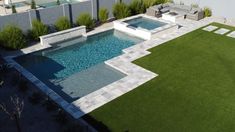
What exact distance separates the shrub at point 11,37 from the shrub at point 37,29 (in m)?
1.15

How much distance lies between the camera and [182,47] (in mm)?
19359

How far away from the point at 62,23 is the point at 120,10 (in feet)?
20.1

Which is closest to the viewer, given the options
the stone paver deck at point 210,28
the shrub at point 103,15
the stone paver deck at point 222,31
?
the stone paver deck at point 222,31

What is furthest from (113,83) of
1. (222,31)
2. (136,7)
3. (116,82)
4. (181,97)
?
(136,7)

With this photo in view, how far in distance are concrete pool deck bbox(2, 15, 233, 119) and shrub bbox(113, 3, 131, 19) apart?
518 cm

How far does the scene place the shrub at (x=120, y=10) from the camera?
2438cm

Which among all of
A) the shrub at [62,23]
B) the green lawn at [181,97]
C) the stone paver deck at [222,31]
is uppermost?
the shrub at [62,23]

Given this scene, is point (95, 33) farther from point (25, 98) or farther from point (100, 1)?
point (25, 98)

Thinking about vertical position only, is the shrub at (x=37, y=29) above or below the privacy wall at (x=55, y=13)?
below

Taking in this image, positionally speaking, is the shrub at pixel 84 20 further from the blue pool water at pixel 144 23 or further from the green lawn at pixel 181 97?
the green lawn at pixel 181 97

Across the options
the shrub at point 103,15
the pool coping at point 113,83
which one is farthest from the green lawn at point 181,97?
the shrub at point 103,15

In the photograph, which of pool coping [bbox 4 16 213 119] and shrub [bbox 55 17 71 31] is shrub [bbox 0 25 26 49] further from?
shrub [bbox 55 17 71 31]

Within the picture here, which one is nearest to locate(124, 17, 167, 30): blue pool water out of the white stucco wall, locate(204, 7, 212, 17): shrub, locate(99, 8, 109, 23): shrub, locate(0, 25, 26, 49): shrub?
locate(99, 8, 109, 23): shrub

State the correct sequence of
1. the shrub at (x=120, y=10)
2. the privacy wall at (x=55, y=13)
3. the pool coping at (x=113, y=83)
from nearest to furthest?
the pool coping at (x=113, y=83)
the privacy wall at (x=55, y=13)
the shrub at (x=120, y=10)
